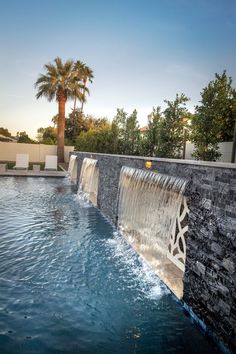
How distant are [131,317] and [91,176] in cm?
896

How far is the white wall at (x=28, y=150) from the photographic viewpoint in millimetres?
30625

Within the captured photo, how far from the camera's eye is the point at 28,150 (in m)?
31.2

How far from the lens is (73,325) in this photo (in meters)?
3.68

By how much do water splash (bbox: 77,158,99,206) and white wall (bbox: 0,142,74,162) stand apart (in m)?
17.8

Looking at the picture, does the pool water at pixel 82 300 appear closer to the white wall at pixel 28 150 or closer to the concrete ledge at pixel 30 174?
the concrete ledge at pixel 30 174

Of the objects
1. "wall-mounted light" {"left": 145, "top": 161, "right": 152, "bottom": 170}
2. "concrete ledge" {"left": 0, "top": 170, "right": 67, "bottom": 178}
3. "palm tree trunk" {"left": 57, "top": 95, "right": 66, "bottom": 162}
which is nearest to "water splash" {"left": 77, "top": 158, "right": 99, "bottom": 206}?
"wall-mounted light" {"left": 145, "top": 161, "right": 152, "bottom": 170}

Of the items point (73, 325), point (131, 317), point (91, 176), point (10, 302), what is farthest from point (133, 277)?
point (91, 176)

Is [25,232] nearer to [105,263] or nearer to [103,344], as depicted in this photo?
[105,263]

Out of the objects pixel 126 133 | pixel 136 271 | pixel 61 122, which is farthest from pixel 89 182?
pixel 61 122

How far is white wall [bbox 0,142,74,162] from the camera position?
3062cm

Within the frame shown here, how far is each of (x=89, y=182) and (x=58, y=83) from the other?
17.8 meters

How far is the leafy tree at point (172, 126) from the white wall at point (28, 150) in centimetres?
1844

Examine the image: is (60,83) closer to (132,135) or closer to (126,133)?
(126,133)

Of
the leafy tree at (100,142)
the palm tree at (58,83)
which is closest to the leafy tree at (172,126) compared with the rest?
the leafy tree at (100,142)
